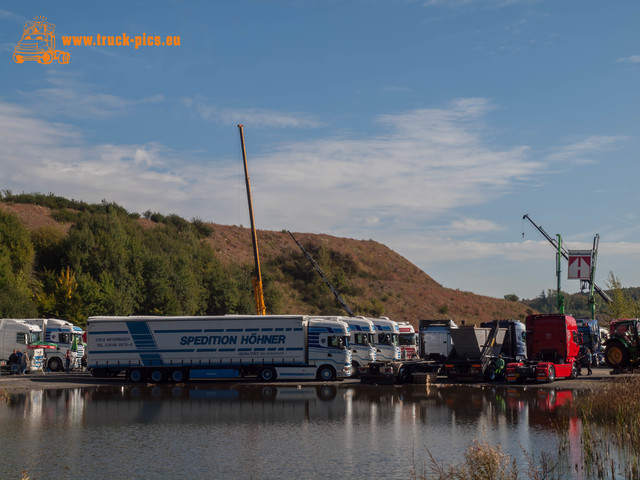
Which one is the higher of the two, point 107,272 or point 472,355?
point 107,272

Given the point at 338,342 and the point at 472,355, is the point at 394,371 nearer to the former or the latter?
the point at 338,342

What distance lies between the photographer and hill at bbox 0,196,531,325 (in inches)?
3639

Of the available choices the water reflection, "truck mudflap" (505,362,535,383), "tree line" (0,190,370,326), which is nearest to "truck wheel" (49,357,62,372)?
"tree line" (0,190,370,326)

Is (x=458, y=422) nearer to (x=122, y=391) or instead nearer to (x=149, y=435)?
(x=149, y=435)

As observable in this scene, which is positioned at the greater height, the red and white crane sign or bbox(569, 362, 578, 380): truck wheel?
the red and white crane sign

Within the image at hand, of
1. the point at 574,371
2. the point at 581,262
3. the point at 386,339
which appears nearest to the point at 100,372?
the point at 386,339

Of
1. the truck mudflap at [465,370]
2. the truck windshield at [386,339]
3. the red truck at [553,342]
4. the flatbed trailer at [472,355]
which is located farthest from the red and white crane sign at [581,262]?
the truck mudflap at [465,370]

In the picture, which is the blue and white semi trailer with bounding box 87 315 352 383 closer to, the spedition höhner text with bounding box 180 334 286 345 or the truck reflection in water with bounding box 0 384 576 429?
the spedition höhner text with bounding box 180 334 286 345

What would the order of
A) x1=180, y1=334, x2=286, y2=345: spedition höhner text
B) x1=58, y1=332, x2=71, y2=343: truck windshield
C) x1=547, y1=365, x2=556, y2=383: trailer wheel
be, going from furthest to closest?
x1=58, y1=332, x2=71, y2=343: truck windshield < x1=180, y1=334, x2=286, y2=345: spedition höhner text < x1=547, y1=365, x2=556, y2=383: trailer wheel

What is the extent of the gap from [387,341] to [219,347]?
1318 centimetres

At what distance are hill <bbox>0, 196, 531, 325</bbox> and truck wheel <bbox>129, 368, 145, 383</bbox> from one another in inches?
1594

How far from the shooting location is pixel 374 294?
4710 inches

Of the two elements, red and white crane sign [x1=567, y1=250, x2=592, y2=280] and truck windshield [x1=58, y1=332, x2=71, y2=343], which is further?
red and white crane sign [x1=567, y1=250, x2=592, y2=280]

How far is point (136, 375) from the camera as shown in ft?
129
